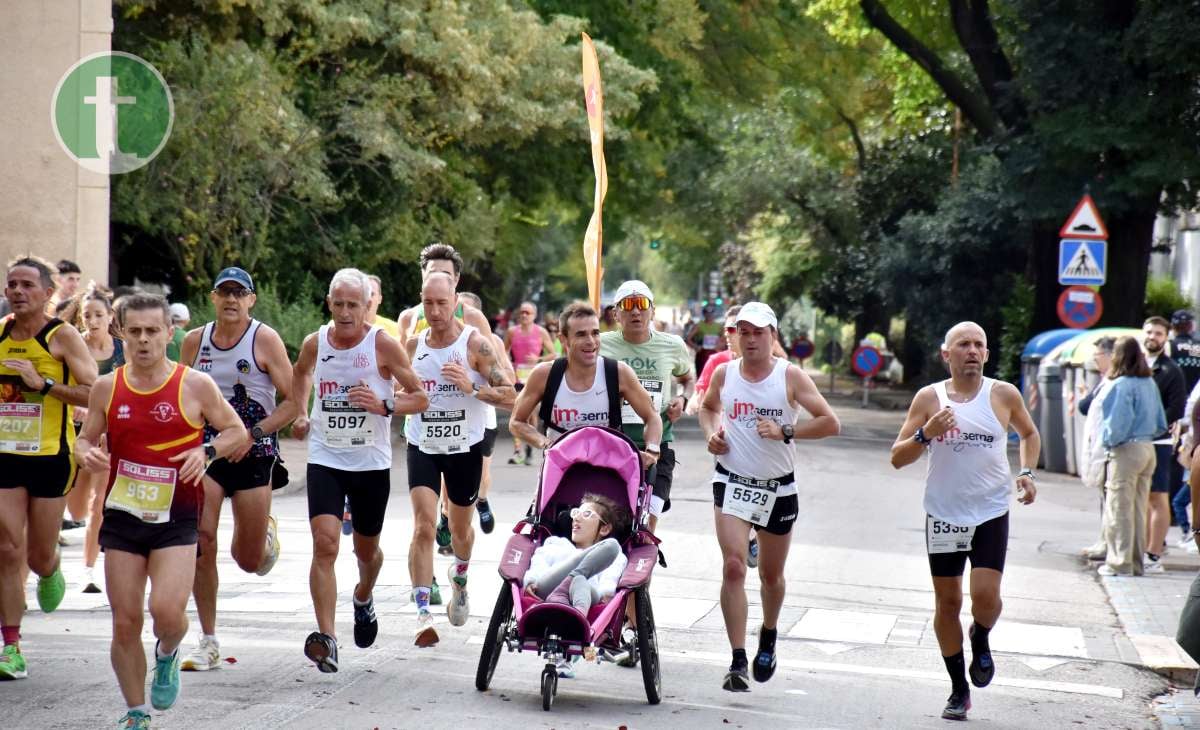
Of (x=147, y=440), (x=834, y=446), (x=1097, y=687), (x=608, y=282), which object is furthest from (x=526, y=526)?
(x=608, y=282)

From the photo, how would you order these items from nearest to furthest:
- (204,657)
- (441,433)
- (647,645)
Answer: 1. (647,645)
2. (204,657)
3. (441,433)

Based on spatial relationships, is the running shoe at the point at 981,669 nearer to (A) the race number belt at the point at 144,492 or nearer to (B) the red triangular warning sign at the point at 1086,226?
(A) the race number belt at the point at 144,492

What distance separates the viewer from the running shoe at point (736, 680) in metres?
8.30

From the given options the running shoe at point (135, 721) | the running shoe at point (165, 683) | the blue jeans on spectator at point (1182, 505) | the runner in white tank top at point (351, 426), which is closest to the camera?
the running shoe at point (135, 721)

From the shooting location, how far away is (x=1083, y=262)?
67.3 ft

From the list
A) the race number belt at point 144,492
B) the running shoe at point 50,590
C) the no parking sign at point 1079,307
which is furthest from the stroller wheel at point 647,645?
the no parking sign at point 1079,307

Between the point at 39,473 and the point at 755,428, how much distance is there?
357 centimetres

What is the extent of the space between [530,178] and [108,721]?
83.2ft

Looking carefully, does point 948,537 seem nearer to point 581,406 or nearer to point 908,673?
point 908,673

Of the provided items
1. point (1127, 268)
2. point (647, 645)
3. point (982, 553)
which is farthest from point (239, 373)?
point (1127, 268)

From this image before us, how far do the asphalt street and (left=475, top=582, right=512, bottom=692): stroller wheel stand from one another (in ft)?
0.30

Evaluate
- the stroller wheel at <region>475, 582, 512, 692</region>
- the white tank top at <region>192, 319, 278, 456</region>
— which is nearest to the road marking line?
the stroller wheel at <region>475, 582, 512, 692</region>

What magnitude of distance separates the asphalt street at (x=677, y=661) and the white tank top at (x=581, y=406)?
131 cm

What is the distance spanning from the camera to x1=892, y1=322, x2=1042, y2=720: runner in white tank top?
26.8 ft
